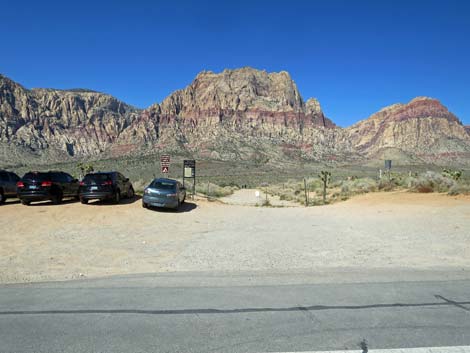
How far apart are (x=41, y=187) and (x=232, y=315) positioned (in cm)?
1538

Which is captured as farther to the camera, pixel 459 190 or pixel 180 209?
pixel 459 190

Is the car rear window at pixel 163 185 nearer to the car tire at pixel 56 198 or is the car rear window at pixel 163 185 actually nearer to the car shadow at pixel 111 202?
the car shadow at pixel 111 202

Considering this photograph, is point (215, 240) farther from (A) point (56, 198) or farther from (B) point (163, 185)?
(A) point (56, 198)

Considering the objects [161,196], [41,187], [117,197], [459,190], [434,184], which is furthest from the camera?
[434,184]

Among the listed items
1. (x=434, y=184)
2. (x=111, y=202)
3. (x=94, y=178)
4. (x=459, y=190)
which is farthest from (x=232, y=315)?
(x=434, y=184)

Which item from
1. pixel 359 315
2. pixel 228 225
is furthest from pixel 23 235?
pixel 359 315

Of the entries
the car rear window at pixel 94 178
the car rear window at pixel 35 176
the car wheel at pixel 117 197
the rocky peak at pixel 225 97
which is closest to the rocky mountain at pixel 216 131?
the rocky peak at pixel 225 97

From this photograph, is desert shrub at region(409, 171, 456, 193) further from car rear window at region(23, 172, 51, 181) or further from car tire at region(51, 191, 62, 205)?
car rear window at region(23, 172, 51, 181)

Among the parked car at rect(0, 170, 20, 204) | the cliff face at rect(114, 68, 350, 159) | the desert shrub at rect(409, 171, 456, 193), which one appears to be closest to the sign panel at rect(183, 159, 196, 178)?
the parked car at rect(0, 170, 20, 204)

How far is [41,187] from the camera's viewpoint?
16969 mm

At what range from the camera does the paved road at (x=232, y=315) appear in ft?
12.9

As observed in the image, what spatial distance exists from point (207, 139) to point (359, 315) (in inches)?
5458

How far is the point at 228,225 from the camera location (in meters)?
14.5

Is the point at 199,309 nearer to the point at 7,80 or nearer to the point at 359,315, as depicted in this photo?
the point at 359,315
